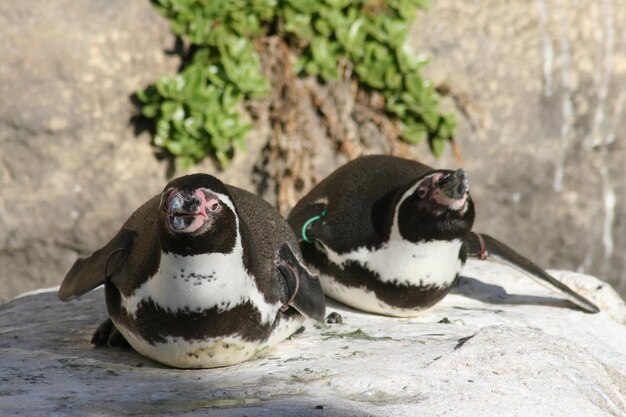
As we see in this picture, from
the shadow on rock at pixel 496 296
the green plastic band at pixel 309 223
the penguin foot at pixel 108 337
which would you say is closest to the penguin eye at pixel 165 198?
the penguin foot at pixel 108 337

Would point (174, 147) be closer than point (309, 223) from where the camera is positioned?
No

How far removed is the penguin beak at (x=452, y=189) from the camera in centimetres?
374

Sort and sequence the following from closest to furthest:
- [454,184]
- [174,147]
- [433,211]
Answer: [454,184] → [433,211] → [174,147]

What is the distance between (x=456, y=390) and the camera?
295 cm

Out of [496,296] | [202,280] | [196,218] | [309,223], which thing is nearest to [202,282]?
[202,280]

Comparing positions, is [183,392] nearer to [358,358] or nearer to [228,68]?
[358,358]

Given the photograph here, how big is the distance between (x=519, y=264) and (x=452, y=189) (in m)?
0.83

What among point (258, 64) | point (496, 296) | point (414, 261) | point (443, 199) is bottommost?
point (496, 296)

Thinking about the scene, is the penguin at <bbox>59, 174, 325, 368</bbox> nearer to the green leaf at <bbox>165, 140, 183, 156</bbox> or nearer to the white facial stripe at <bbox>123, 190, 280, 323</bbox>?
the white facial stripe at <bbox>123, 190, 280, 323</bbox>

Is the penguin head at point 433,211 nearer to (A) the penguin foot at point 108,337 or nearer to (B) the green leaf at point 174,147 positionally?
(A) the penguin foot at point 108,337

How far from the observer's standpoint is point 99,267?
3.49 meters

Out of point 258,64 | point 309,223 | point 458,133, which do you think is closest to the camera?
point 309,223

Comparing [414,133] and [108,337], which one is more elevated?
[414,133]

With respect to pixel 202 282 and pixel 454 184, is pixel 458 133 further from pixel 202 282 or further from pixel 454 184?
pixel 202 282
